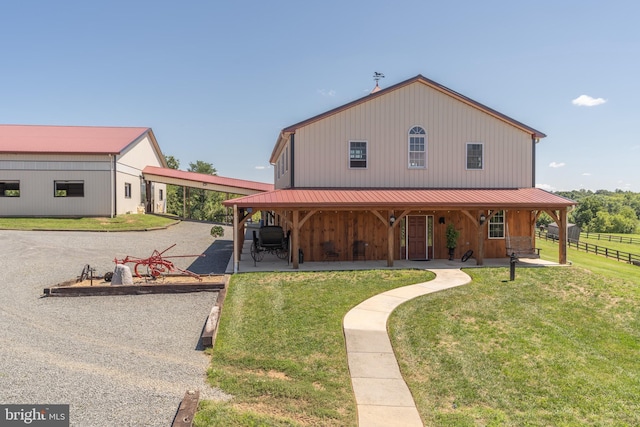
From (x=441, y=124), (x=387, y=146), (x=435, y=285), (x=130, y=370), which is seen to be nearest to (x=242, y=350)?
(x=130, y=370)

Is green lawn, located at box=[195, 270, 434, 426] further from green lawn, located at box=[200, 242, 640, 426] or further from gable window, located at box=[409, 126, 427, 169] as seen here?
gable window, located at box=[409, 126, 427, 169]

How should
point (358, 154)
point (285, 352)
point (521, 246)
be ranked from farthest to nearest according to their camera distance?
point (358, 154) < point (521, 246) < point (285, 352)

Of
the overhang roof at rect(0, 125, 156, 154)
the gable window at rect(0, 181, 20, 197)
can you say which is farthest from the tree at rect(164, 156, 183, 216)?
the gable window at rect(0, 181, 20, 197)

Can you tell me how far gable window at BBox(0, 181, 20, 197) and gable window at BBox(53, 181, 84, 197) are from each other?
8.17ft

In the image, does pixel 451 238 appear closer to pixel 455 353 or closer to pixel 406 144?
pixel 406 144

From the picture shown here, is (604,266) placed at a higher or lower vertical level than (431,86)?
lower

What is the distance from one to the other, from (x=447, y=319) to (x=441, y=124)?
11.0 meters

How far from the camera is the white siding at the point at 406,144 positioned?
16688 millimetres

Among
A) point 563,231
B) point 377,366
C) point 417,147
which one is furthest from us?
point 417,147

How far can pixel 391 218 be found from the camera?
14805mm

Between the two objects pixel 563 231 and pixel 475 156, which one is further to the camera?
pixel 475 156

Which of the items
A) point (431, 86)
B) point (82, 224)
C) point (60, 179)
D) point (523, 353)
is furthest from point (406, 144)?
point (60, 179)

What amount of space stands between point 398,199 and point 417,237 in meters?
2.87

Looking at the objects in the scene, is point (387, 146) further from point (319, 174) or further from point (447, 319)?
point (447, 319)
